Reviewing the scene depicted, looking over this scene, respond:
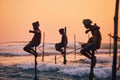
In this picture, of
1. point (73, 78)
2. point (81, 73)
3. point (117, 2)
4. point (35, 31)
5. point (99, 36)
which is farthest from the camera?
A: point (81, 73)

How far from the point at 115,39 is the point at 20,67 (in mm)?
10215

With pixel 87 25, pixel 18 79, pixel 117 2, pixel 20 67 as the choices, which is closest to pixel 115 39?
pixel 117 2

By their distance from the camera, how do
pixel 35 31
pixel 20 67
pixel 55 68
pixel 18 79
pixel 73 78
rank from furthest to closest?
pixel 20 67
pixel 55 68
pixel 73 78
pixel 18 79
pixel 35 31

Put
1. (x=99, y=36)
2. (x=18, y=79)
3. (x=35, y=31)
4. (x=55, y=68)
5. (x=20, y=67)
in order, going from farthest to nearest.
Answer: (x=20, y=67) → (x=55, y=68) → (x=18, y=79) → (x=35, y=31) → (x=99, y=36)

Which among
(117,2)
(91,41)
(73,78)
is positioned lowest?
(73,78)

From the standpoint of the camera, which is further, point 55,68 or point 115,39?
point 55,68

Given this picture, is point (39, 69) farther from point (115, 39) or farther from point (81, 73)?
point (115, 39)

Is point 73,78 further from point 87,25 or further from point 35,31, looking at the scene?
point 87,25

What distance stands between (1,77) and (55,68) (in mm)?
3674

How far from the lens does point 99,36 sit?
29.0 feet

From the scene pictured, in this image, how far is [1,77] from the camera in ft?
43.1

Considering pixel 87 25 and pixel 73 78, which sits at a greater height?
pixel 87 25

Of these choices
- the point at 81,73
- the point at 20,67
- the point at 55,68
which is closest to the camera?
the point at 81,73

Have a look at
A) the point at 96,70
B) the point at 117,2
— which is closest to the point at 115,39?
the point at 117,2
